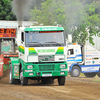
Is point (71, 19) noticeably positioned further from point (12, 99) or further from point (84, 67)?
point (12, 99)

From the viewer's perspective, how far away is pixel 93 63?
2291 cm

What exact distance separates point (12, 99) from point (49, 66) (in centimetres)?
418

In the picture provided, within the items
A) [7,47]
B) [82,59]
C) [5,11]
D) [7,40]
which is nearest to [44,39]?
[82,59]

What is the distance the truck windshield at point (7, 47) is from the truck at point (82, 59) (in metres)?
6.89

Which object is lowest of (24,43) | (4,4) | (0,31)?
(24,43)

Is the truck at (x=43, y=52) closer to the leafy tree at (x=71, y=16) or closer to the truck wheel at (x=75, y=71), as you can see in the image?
the truck wheel at (x=75, y=71)

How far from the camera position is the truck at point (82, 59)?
22.7 meters

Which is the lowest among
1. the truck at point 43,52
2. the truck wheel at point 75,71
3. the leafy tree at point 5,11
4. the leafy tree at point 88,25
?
the truck wheel at point 75,71

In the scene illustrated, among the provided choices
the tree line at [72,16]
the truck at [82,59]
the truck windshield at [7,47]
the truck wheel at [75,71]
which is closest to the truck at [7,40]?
the truck windshield at [7,47]

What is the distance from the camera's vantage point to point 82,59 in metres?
23.0

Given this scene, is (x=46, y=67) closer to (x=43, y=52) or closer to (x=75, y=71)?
(x=43, y=52)

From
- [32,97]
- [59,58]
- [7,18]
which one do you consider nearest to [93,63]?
[59,58]

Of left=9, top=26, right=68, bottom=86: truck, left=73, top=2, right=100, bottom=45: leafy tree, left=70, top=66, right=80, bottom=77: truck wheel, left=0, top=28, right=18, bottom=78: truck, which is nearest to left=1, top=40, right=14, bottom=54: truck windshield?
left=0, top=28, right=18, bottom=78: truck

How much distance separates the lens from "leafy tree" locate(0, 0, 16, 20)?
47150mm
